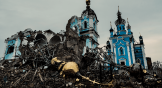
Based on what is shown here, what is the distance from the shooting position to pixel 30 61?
12078mm

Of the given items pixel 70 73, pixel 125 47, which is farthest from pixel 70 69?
pixel 125 47

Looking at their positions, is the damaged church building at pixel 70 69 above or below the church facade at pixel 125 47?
below

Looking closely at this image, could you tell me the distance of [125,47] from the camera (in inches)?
1203

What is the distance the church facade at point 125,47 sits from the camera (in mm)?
29531

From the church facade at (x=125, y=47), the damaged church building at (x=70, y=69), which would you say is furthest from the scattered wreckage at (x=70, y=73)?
the church facade at (x=125, y=47)

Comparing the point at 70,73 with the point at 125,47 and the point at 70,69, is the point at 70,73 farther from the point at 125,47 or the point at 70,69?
the point at 125,47

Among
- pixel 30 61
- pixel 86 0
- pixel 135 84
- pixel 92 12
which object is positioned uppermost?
pixel 86 0

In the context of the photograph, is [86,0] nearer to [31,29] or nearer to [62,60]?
[31,29]

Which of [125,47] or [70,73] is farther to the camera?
[125,47]

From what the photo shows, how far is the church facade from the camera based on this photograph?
29531mm

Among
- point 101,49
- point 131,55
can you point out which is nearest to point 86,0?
point 131,55

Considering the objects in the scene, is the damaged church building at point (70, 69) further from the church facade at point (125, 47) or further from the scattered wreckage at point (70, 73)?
the church facade at point (125, 47)

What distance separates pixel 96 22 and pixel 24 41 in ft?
59.8

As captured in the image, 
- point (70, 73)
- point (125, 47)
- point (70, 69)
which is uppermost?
point (125, 47)
